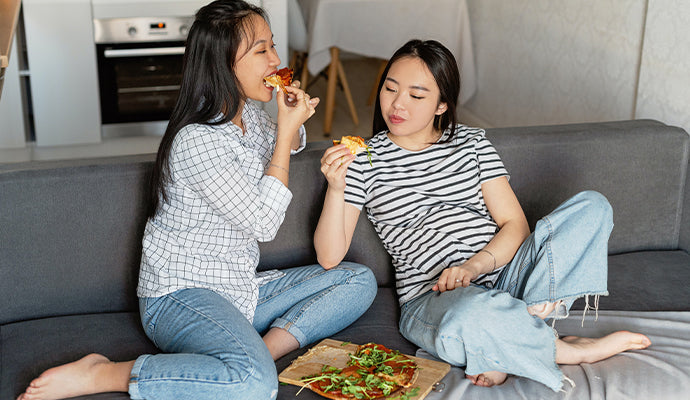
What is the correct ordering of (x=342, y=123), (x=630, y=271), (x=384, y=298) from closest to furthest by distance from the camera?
(x=384, y=298), (x=630, y=271), (x=342, y=123)

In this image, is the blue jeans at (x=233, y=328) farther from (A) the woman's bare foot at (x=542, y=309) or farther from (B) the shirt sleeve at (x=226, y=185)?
(A) the woman's bare foot at (x=542, y=309)

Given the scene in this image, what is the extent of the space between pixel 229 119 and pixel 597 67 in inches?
75.8

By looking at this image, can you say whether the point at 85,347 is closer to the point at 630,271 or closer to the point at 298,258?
the point at 298,258

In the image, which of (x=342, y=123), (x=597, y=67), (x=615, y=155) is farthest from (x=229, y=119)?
(x=342, y=123)

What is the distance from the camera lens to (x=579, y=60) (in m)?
3.29

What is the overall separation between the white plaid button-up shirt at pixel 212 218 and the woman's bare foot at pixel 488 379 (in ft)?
1.81

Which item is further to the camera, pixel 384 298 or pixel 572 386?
pixel 384 298

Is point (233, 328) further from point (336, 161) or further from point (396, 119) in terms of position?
point (396, 119)

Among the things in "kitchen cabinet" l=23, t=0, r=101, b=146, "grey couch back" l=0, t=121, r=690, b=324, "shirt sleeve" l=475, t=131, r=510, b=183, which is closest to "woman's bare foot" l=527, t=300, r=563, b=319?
"shirt sleeve" l=475, t=131, r=510, b=183

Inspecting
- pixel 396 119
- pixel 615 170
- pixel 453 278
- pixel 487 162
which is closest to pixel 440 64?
pixel 396 119

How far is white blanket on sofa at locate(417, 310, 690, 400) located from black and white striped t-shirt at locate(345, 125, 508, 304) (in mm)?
262

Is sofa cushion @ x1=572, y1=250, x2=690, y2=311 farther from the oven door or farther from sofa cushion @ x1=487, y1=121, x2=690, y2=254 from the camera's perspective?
the oven door

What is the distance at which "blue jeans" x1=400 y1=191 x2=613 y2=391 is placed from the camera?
1.67m

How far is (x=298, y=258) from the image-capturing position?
213 cm
